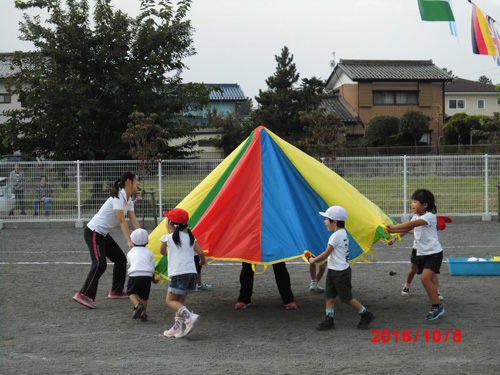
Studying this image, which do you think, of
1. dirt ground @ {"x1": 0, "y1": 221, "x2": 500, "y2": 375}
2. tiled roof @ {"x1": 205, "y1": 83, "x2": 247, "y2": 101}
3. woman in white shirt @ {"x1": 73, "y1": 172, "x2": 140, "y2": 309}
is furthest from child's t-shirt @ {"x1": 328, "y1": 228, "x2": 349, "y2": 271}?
Result: tiled roof @ {"x1": 205, "y1": 83, "x2": 247, "y2": 101}

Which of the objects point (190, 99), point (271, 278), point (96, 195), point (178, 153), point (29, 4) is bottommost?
point (271, 278)

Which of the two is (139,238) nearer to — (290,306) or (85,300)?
(85,300)

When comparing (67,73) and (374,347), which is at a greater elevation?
(67,73)

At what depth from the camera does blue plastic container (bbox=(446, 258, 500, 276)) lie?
9.37 meters

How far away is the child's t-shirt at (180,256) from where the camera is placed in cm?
640

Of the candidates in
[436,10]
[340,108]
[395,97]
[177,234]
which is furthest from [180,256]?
[395,97]

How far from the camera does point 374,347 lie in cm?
573

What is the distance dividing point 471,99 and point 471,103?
0.42 meters

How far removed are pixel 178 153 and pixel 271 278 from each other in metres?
12.5

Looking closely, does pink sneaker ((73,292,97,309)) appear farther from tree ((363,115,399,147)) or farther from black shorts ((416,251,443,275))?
tree ((363,115,399,147))

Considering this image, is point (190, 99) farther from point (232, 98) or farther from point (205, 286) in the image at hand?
point (232, 98)

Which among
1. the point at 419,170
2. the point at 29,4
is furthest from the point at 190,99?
the point at 419,170

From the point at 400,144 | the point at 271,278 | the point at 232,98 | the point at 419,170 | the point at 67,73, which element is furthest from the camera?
the point at 232,98

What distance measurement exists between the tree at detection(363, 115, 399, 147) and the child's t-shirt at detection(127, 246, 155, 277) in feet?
106
